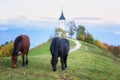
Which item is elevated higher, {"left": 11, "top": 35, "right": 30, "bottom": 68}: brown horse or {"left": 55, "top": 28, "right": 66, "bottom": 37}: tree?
{"left": 11, "top": 35, "right": 30, "bottom": 68}: brown horse

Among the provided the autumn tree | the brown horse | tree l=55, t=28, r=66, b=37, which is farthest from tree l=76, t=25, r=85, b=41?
the brown horse

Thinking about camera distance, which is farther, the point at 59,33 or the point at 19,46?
the point at 59,33

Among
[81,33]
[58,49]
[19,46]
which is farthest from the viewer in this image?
[81,33]

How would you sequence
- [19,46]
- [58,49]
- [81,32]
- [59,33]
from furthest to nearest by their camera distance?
[81,32] → [59,33] → [19,46] → [58,49]

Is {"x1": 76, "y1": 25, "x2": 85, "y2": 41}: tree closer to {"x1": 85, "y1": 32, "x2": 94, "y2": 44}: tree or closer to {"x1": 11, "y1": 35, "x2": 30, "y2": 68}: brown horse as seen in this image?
{"x1": 85, "y1": 32, "x2": 94, "y2": 44}: tree

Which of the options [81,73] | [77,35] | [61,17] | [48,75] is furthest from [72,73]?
[61,17]

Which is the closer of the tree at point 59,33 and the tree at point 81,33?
the tree at point 59,33

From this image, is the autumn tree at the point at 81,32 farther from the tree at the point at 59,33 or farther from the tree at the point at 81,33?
the tree at the point at 59,33

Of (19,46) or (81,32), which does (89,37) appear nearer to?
(81,32)

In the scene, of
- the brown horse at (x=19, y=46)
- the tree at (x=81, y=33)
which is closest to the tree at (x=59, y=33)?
the tree at (x=81, y=33)

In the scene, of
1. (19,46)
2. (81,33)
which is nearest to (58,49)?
(19,46)

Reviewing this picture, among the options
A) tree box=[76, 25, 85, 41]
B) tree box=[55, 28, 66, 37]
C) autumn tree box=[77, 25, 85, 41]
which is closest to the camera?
tree box=[55, 28, 66, 37]

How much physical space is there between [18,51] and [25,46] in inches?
64.3

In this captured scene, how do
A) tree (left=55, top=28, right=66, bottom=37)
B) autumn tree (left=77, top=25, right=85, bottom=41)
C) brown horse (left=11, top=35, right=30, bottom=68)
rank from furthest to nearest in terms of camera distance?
autumn tree (left=77, top=25, right=85, bottom=41) < tree (left=55, top=28, right=66, bottom=37) < brown horse (left=11, top=35, right=30, bottom=68)
